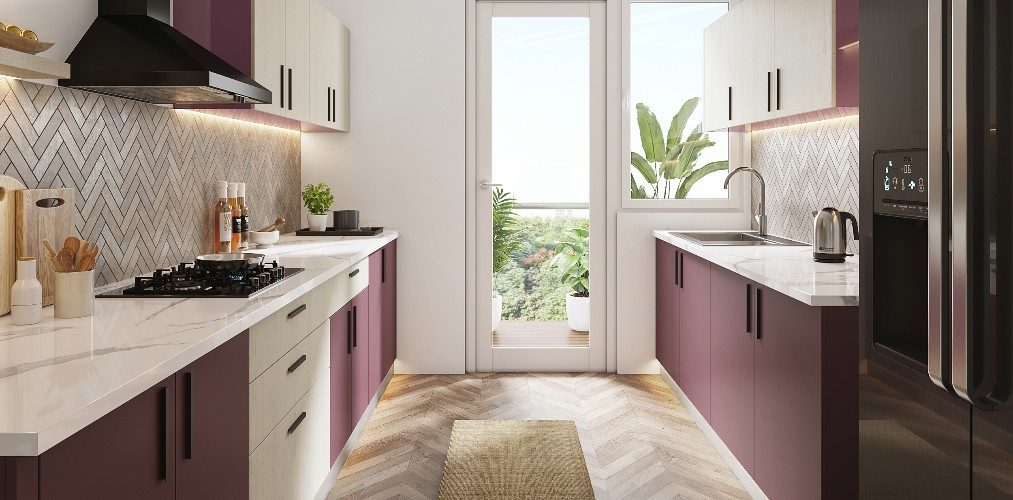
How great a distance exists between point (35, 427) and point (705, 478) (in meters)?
2.67

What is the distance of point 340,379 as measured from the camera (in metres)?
3.21

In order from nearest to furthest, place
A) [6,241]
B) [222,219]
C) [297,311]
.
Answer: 1. [6,241]
2. [297,311]
3. [222,219]

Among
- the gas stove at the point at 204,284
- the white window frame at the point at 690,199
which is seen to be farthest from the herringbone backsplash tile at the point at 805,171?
the gas stove at the point at 204,284

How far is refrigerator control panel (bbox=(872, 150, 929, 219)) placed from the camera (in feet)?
A: 5.01

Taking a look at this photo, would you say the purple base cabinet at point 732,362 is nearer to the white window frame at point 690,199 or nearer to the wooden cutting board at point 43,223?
the white window frame at point 690,199

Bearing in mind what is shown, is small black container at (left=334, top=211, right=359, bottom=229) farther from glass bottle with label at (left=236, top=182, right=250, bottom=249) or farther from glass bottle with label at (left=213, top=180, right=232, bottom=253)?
glass bottle with label at (left=213, top=180, right=232, bottom=253)

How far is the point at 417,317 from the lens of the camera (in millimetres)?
4941

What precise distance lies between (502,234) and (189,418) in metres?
3.50

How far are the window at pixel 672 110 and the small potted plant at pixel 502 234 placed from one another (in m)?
0.73

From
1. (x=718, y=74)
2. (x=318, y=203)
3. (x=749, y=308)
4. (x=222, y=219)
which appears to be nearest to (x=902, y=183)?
(x=749, y=308)

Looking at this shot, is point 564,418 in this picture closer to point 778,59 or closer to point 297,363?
point 297,363

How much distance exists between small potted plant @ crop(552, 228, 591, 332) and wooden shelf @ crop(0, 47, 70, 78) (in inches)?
139

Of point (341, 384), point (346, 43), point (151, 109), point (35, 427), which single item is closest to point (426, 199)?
point (346, 43)

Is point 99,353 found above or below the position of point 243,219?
below
